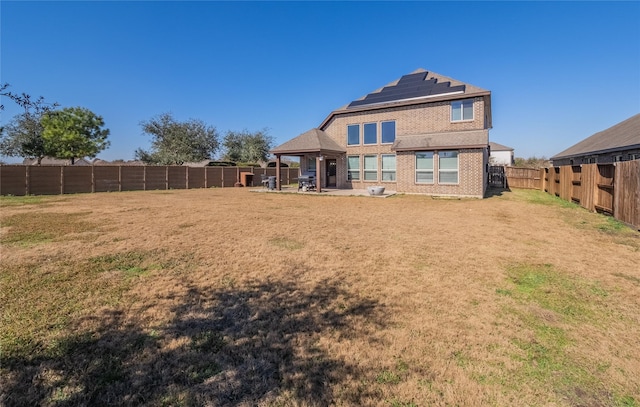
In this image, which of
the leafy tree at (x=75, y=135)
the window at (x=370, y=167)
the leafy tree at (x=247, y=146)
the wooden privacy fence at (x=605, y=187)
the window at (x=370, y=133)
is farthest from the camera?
the leafy tree at (x=247, y=146)

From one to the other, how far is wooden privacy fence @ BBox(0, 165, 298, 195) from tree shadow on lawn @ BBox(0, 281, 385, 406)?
20.2 meters

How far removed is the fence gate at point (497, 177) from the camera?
2548cm

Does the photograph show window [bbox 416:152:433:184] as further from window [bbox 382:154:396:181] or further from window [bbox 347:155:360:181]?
window [bbox 347:155:360:181]

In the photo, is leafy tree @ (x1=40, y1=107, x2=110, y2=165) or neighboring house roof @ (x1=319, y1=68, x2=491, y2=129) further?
leafy tree @ (x1=40, y1=107, x2=110, y2=165)

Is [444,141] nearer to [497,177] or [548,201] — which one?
[548,201]

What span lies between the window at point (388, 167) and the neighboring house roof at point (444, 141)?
1.16m

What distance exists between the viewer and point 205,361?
98.9 inches

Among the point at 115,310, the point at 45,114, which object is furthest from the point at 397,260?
the point at 45,114

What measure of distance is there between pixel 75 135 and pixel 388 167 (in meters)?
43.2

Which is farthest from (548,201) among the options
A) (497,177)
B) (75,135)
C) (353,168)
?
(75,135)

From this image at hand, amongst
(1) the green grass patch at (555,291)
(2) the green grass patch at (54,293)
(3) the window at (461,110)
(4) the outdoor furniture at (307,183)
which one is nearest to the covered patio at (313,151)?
(4) the outdoor furniture at (307,183)

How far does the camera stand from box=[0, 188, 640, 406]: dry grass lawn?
2.21 metres

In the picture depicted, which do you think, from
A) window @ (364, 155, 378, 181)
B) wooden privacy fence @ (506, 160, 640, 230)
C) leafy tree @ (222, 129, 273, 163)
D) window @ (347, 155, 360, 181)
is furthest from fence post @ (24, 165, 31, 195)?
leafy tree @ (222, 129, 273, 163)

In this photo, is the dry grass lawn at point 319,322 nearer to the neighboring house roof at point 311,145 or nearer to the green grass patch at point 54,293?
the green grass patch at point 54,293
